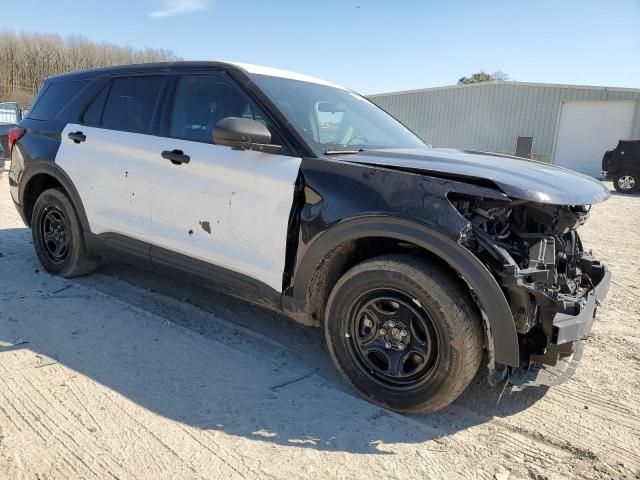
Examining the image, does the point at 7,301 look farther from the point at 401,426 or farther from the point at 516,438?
the point at 516,438

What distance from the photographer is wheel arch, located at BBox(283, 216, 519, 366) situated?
2.38m

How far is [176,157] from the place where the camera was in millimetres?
3451

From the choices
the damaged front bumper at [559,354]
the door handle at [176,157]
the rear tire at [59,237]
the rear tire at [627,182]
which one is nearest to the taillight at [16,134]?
the rear tire at [59,237]

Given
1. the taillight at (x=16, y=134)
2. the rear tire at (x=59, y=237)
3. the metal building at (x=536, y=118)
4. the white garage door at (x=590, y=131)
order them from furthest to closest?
the metal building at (x=536, y=118) → the white garage door at (x=590, y=131) → the taillight at (x=16, y=134) → the rear tire at (x=59, y=237)

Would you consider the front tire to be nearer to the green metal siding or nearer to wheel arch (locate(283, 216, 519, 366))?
wheel arch (locate(283, 216, 519, 366))

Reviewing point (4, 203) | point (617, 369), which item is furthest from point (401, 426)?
point (4, 203)

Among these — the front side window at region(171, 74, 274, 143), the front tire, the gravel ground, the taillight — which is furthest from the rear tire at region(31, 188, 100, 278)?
the front tire

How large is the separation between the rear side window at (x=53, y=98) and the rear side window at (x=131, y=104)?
558 mm

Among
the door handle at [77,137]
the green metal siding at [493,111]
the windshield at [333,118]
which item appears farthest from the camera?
the green metal siding at [493,111]

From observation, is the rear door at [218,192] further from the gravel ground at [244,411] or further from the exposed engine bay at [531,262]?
the exposed engine bay at [531,262]

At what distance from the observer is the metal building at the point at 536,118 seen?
23406 mm

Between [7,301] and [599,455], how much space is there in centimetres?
436

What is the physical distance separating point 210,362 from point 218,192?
112cm

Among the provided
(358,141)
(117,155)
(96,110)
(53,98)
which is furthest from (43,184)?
(358,141)
